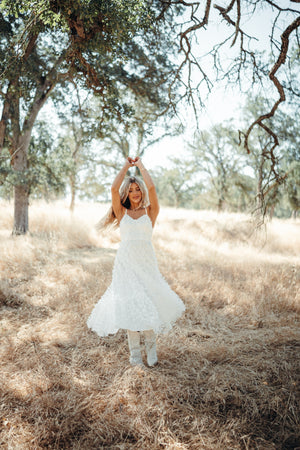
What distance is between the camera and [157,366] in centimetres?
332

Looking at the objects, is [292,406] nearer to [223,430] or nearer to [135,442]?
[223,430]

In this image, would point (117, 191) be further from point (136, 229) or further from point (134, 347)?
point (134, 347)

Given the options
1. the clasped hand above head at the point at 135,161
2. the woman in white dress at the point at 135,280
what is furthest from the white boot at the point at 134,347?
the clasped hand above head at the point at 135,161

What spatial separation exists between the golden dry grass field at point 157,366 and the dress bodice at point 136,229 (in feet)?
4.48

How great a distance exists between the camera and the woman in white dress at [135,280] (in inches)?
121

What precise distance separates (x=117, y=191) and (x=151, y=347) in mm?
1757

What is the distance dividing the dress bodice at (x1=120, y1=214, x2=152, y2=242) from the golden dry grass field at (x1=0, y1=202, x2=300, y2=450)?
4.48ft

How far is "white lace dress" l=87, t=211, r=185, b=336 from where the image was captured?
3.08 metres

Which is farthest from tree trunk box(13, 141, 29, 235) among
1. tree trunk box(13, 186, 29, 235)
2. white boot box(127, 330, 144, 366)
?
white boot box(127, 330, 144, 366)

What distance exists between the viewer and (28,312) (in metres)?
4.91

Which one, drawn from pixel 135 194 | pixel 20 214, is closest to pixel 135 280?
pixel 135 194

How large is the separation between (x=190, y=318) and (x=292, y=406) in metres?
2.43

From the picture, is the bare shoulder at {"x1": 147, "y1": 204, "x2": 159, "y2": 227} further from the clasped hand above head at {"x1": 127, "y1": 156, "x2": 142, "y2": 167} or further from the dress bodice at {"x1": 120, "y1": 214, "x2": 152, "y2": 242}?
the clasped hand above head at {"x1": 127, "y1": 156, "x2": 142, "y2": 167}

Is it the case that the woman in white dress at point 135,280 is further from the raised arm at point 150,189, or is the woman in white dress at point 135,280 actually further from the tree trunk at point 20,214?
the tree trunk at point 20,214
